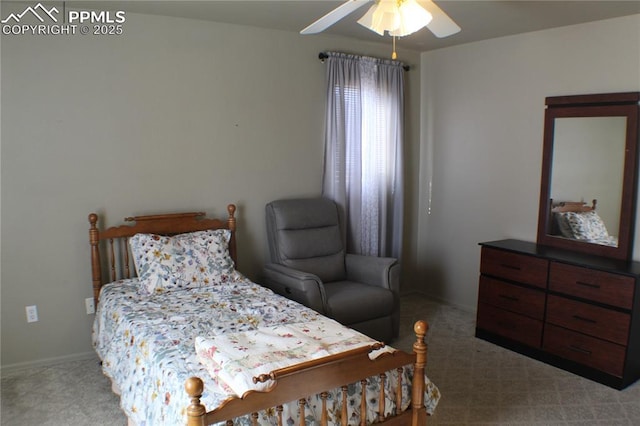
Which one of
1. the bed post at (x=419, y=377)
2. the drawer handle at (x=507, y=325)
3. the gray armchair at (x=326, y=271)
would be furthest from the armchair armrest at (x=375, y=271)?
the bed post at (x=419, y=377)

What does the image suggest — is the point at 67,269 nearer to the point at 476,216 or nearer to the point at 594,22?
the point at 476,216

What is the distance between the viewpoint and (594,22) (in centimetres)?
360

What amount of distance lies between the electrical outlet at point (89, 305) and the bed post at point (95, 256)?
0.08 meters

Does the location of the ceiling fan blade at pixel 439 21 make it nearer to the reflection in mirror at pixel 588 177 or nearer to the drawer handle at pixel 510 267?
the reflection in mirror at pixel 588 177

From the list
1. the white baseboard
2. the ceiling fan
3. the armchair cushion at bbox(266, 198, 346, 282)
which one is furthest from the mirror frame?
the white baseboard

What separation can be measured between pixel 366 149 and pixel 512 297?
1762mm

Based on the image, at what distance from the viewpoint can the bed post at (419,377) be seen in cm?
211

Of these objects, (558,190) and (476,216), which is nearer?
(558,190)

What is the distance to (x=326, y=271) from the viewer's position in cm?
399

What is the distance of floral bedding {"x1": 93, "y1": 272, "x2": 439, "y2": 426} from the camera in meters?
1.99

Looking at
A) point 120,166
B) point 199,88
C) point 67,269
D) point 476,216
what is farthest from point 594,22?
point 67,269

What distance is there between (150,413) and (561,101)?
358cm

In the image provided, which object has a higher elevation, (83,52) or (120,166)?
(83,52)

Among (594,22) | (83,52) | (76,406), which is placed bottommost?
(76,406)
